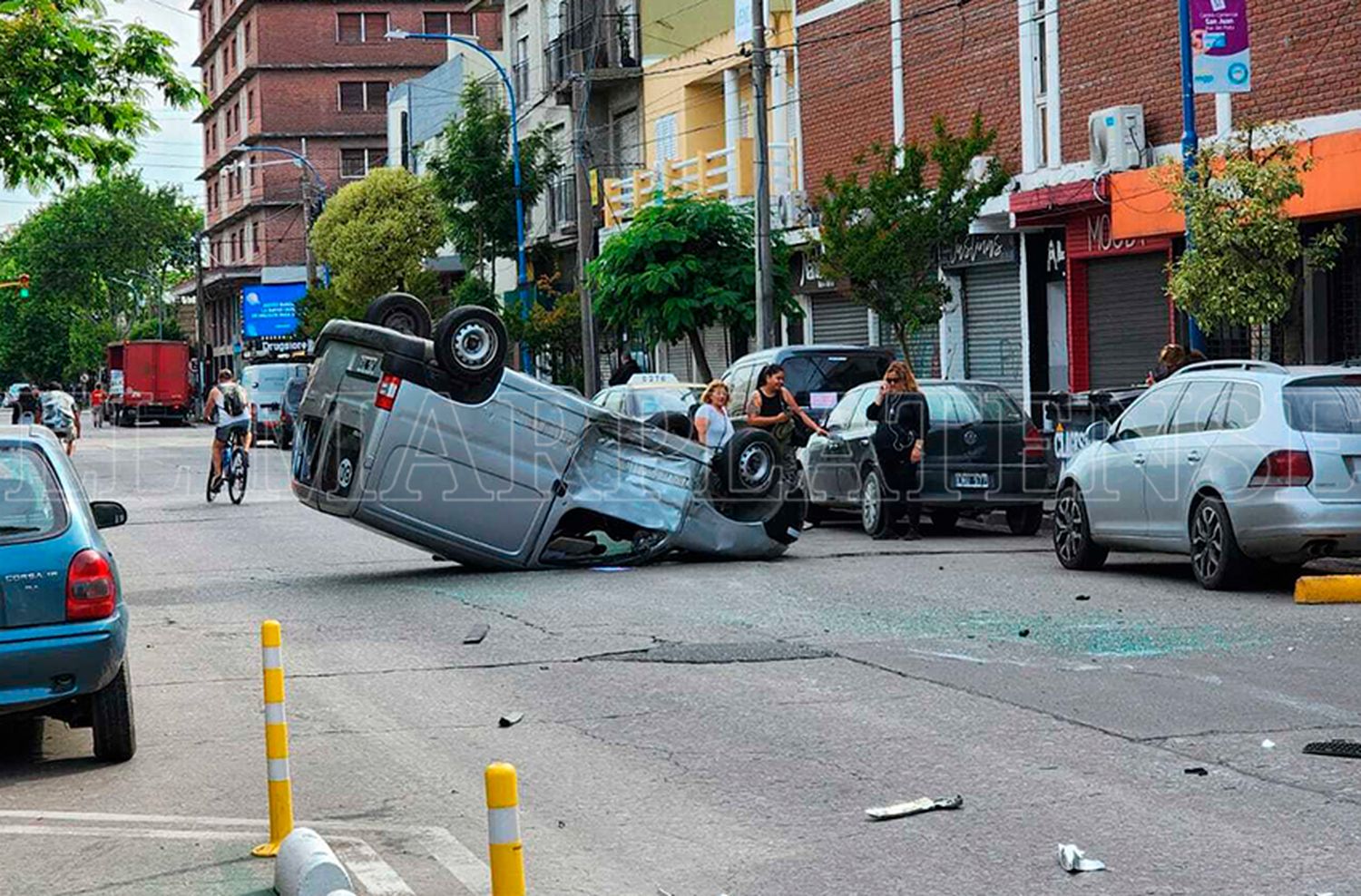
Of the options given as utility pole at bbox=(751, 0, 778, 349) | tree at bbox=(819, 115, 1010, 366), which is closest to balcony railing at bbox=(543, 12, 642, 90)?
utility pole at bbox=(751, 0, 778, 349)

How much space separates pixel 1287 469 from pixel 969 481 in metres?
6.49

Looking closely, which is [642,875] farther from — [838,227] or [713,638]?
[838,227]

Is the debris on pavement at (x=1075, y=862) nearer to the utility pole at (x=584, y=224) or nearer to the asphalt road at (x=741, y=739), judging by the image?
the asphalt road at (x=741, y=739)

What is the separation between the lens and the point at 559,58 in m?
48.5

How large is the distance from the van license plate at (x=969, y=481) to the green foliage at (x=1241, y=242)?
284cm

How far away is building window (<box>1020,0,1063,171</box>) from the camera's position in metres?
28.6

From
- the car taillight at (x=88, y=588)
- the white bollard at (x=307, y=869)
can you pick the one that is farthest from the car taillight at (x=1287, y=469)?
the white bollard at (x=307, y=869)

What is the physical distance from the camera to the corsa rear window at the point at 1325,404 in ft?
45.9

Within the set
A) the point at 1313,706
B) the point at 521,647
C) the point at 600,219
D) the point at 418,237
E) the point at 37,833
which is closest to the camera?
the point at 37,833

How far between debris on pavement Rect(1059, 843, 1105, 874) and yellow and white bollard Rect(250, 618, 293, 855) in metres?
2.59

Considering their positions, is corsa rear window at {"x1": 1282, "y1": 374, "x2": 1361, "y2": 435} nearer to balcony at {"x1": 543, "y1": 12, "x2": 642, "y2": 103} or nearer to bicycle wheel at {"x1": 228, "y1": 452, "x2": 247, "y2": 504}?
bicycle wheel at {"x1": 228, "y1": 452, "x2": 247, "y2": 504}

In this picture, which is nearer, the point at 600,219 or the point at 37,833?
the point at 37,833

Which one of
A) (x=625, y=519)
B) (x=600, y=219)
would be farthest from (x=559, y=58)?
(x=625, y=519)

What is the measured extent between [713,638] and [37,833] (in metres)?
5.59
